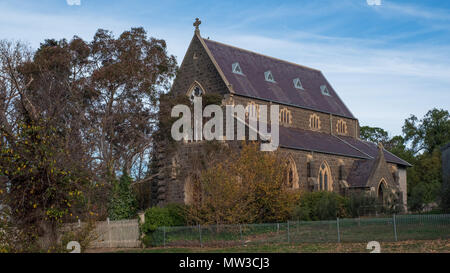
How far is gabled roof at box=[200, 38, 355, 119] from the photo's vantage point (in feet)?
146

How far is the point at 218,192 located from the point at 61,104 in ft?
54.3

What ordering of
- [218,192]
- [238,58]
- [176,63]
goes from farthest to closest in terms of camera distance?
[238,58]
[176,63]
[218,192]

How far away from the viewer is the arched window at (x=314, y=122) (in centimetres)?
5022

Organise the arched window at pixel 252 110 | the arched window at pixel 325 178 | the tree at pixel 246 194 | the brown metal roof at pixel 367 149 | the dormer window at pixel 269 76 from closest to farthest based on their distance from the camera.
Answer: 1. the tree at pixel 246 194
2. the arched window at pixel 252 110
3. the arched window at pixel 325 178
4. the dormer window at pixel 269 76
5. the brown metal roof at pixel 367 149

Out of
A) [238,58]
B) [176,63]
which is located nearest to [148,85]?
[176,63]

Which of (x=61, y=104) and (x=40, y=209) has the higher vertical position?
(x=61, y=104)

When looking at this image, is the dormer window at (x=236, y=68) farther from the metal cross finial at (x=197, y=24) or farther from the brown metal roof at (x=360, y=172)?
the brown metal roof at (x=360, y=172)

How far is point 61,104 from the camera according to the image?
40.5 m

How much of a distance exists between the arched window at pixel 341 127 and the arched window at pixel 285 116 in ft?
25.6

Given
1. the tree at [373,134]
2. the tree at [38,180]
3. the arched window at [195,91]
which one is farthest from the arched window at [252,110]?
the tree at [373,134]

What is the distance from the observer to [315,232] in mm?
25422
